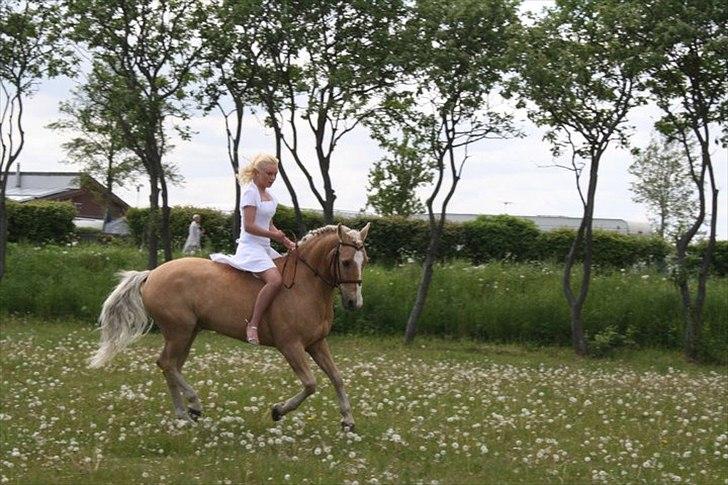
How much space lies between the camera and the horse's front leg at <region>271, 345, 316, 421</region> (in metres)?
12.2

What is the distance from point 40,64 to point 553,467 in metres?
22.5

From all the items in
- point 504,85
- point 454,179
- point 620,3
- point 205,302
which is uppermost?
point 620,3

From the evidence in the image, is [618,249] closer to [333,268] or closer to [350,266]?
[333,268]

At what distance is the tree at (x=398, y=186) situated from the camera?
150ft

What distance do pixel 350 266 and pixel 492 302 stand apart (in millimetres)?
15846

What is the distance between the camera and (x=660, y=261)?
33.7 m

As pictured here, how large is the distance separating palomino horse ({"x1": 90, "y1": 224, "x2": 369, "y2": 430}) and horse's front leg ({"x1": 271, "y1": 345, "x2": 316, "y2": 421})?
0.04 feet

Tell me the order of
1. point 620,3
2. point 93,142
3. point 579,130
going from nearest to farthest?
point 620,3 < point 579,130 < point 93,142

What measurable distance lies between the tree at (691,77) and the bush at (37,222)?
24.9 meters

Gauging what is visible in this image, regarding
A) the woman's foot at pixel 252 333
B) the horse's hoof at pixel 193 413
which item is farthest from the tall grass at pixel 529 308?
the woman's foot at pixel 252 333

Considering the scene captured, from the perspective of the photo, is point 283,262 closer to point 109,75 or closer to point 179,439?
point 179,439

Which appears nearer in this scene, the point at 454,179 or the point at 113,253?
the point at 454,179

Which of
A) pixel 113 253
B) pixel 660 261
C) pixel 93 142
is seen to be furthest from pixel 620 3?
pixel 93 142

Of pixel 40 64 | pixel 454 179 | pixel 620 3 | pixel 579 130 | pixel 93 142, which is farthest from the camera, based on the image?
pixel 93 142
